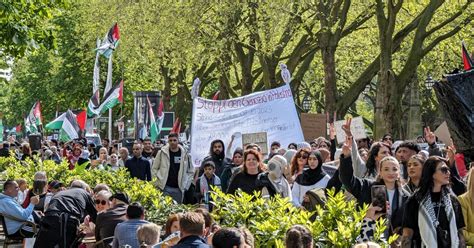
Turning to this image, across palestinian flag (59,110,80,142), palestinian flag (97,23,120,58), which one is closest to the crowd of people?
palestinian flag (97,23,120,58)

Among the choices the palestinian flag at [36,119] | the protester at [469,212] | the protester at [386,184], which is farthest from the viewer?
the palestinian flag at [36,119]

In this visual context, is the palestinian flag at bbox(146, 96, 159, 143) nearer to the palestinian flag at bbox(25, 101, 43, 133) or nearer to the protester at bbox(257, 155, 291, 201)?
the palestinian flag at bbox(25, 101, 43, 133)

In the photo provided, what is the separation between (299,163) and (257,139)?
5.38 m

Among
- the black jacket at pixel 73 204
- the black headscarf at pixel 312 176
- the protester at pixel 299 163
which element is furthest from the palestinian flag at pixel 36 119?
the black headscarf at pixel 312 176

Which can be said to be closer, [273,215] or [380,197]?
[380,197]

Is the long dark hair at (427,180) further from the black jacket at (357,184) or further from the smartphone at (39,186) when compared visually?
the smartphone at (39,186)

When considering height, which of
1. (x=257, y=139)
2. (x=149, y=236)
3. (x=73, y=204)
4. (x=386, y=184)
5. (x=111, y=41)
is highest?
(x=111, y=41)

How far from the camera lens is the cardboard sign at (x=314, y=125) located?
2309cm

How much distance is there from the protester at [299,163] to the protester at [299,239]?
5.23 metres

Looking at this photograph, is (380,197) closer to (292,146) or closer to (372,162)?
(372,162)

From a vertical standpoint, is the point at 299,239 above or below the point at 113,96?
below

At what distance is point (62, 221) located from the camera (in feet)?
38.9

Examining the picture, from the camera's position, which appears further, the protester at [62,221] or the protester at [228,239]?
the protester at [62,221]

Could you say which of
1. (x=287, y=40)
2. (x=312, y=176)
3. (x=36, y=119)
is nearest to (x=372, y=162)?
(x=312, y=176)
